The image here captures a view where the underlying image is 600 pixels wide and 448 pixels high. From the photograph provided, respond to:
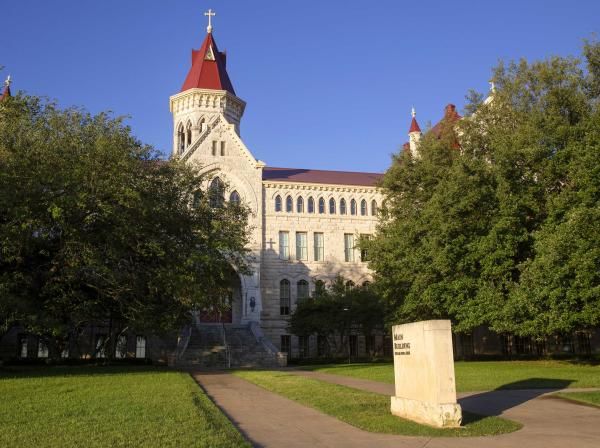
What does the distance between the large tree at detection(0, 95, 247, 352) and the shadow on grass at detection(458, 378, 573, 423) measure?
12046 millimetres

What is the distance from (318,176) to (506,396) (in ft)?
131

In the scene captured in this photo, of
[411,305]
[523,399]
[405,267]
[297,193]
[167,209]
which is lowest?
[523,399]

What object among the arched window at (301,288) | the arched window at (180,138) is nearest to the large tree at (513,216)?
the arched window at (301,288)

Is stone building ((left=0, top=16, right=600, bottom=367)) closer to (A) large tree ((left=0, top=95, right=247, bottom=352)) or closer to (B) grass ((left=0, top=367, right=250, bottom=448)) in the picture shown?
(A) large tree ((left=0, top=95, right=247, bottom=352))

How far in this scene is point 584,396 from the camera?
15.0 m

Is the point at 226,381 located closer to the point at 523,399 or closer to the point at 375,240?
the point at 523,399

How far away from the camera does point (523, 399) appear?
15.0m

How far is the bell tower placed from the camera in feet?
176

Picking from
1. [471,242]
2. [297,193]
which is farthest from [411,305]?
[297,193]

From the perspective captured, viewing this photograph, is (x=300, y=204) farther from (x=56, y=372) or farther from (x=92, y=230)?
(x=56, y=372)

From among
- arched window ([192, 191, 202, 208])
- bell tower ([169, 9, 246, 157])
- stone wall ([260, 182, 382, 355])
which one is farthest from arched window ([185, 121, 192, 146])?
arched window ([192, 191, 202, 208])

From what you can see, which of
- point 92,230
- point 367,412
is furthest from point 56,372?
point 367,412

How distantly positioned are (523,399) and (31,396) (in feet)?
41.5

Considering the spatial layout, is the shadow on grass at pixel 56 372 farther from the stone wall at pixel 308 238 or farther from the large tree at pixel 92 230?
the stone wall at pixel 308 238
